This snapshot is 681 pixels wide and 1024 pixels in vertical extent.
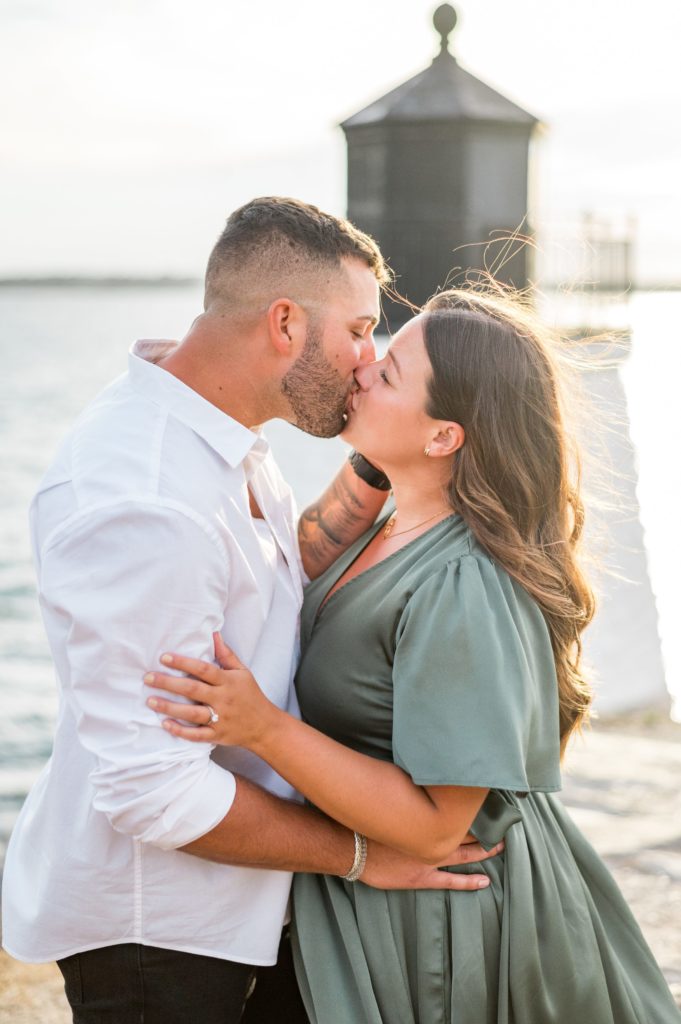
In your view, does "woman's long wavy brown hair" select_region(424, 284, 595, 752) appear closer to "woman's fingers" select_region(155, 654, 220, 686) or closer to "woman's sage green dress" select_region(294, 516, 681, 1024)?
"woman's sage green dress" select_region(294, 516, 681, 1024)

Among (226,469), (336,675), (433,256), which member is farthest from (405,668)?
(433,256)

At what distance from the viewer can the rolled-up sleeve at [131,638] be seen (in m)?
1.74

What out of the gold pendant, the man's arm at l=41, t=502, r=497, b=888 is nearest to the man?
the man's arm at l=41, t=502, r=497, b=888

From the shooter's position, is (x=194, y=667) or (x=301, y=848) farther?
(x=301, y=848)

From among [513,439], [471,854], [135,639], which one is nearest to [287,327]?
[513,439]

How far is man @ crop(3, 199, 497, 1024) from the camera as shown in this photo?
69.3 inches

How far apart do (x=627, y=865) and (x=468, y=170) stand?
7.71 ft

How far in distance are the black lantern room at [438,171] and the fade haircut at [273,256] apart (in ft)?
5.19

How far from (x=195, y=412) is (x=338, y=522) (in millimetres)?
685

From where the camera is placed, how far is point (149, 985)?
1.96 m

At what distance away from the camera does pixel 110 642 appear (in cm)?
174

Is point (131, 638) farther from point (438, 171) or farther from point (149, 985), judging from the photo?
point (438, 171)

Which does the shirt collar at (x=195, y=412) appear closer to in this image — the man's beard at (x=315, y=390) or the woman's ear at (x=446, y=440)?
the man's beard at (x=315, y=390)

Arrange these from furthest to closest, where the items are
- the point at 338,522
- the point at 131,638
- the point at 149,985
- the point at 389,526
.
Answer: the point at 338,522 < the point at 389,526 < the point at 149,985 < the point at 131,638
